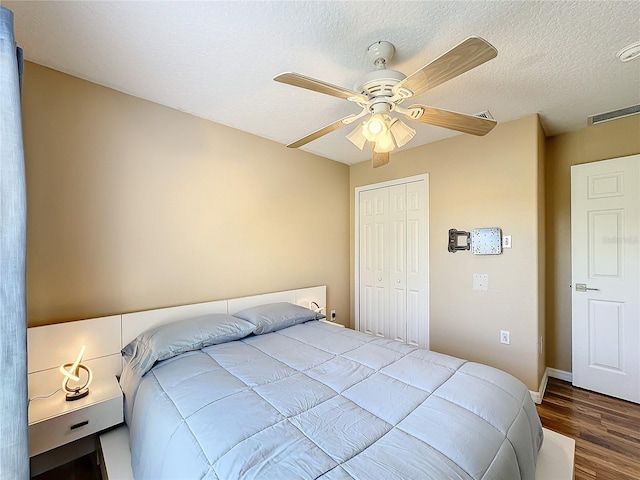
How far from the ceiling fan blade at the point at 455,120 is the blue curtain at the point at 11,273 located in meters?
1.81

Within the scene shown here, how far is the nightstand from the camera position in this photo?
139cm

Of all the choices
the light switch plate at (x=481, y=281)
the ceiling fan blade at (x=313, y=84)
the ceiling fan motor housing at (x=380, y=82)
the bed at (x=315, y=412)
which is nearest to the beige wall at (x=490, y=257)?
the light switch plate at (x=481, y=281)

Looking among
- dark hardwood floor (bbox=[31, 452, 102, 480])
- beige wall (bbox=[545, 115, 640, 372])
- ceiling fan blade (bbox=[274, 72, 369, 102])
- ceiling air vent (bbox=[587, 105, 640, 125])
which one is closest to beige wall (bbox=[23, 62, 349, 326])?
dark hardwood floor (bbox=[31, 452, 102, 480])

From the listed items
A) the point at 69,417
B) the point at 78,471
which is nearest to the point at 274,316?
the point at 69,417

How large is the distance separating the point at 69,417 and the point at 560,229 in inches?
165

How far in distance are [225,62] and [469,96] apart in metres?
1.75

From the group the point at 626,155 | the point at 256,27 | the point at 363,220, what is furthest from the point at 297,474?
the point at 626,155

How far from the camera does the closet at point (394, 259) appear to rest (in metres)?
3.16

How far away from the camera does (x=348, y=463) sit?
0.94 meters

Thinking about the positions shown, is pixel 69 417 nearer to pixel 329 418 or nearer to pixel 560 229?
pixel 329 418

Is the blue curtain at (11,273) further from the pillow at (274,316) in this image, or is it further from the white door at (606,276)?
the white door at (606,276)

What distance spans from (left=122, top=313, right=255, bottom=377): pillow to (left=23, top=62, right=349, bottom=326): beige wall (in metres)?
0.34

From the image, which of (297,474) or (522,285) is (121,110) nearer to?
(297,474)

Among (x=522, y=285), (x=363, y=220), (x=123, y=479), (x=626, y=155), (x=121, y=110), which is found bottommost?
(x=123, y=479)
